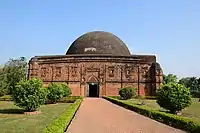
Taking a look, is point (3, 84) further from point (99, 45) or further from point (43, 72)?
point (99, 45)

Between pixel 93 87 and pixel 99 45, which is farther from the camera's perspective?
pixel 99 45

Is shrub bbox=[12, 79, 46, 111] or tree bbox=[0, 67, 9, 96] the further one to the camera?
Answer: tree bbox=[0, 67, 9, 96]

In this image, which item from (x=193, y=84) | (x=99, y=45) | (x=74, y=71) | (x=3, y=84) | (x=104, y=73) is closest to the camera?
(x=104, y=73)

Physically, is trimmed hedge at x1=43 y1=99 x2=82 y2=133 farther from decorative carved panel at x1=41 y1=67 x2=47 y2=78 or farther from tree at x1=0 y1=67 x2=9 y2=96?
tree at x1=0 y1=67 x2=9 y2=96

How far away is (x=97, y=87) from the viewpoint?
31672 mm

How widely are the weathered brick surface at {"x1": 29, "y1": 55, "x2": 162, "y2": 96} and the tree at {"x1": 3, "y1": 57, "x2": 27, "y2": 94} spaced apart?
6182mm

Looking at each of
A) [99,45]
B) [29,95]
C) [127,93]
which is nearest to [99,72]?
[99,45]

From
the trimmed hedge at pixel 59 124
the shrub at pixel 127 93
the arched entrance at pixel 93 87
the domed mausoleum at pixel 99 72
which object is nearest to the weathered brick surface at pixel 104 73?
the domed mausoleum at pixel 99 72

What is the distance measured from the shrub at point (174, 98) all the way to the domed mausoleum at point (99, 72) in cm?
1643

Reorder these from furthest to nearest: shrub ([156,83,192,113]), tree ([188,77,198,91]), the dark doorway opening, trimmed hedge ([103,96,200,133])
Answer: tree ([188,77,198,91]) → the dark doorway opening → shrub ([156,83,192,113]) → trimmed hedge ([103,96,200,133])

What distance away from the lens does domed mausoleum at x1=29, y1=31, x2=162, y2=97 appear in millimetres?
31359

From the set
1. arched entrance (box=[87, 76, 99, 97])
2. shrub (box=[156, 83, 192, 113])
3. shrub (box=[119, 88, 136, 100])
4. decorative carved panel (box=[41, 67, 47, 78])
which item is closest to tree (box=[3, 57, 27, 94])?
decorative carved panel (box=[41, 67, 47, 78])

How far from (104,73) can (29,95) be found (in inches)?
692

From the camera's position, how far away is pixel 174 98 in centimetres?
1419
